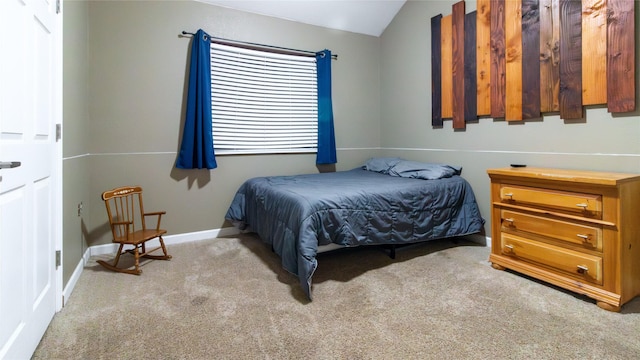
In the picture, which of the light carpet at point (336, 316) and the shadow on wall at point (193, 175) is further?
the shadow on wall at point (193, 175)

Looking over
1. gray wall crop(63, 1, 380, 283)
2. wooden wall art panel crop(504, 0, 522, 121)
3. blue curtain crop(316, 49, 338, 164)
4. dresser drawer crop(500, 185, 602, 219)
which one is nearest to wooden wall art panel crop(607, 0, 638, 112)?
wooden wall art panel crop(504, 0, 522, 121)

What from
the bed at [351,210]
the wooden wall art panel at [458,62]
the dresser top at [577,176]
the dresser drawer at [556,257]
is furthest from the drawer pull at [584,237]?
the wooden wall art panel at [458,62]

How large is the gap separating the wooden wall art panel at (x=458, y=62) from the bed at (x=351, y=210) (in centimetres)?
56

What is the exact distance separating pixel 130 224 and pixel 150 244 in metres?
0.40

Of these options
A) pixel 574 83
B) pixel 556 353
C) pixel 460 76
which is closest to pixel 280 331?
pixel 556 353

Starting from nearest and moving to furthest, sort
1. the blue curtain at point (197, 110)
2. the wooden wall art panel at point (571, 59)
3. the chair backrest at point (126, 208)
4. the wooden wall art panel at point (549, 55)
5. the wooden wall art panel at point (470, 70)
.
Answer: the wooden wall art panel at point (571, 59) → the wooden wall art panel at point (549, 55) → the chair backrest at point (126, 208) → the wooden wall art panel at point (470, 70) → the blue curtain at point (197, 110)

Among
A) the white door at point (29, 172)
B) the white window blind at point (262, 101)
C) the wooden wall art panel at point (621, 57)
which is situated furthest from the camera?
the white window blind at point (262, 101)

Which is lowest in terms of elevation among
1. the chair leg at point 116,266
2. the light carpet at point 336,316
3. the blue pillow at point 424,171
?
the light carpet at point 336,316

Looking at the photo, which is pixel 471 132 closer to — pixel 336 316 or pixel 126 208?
pixel 336 316

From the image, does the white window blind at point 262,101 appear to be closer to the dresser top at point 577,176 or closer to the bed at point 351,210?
the bed at point 351,210

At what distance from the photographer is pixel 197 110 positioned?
3.36 m

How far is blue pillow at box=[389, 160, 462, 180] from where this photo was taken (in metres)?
3.23

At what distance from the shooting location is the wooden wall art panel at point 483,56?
3.08 metres

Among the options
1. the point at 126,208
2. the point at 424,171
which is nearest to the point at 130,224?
the point at 126,208
